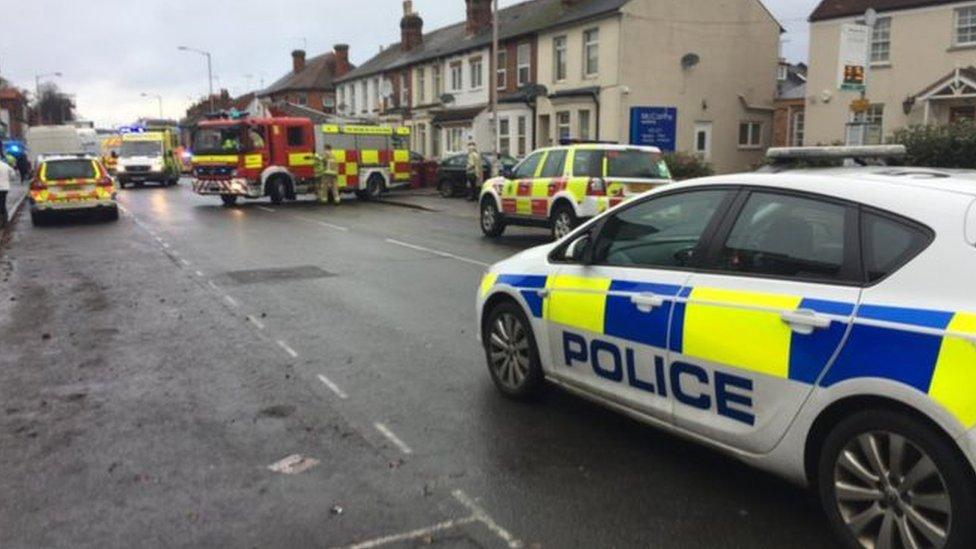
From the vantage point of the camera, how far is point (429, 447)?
15.5 ft

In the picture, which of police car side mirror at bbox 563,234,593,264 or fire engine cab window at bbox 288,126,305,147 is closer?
police car side mirror at bbox 563,234,593,264

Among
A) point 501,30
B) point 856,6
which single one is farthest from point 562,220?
point 501,30

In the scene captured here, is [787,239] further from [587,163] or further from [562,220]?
[562,220]

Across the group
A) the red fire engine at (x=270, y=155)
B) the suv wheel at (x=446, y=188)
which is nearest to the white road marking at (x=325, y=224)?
the red fire engine at (x=270, y=155)

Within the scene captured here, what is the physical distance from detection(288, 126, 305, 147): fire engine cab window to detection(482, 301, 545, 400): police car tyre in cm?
2044

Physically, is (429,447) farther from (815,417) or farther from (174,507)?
(815,417)

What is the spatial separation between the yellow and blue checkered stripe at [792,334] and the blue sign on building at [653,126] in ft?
65.6

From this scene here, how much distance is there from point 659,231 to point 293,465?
237 centimetres

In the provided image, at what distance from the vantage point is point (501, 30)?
37.1 metres

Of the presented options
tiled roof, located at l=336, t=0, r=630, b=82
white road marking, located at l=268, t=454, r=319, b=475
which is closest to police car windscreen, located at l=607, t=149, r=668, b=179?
white road marking, located at l=268, t=454, r=319, b=475

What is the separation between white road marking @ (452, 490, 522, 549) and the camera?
3.60m

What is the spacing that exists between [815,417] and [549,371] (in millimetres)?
1969

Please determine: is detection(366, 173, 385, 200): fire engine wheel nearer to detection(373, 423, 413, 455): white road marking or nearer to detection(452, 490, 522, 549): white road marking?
detection(373, 423, 413, 455): white road marking

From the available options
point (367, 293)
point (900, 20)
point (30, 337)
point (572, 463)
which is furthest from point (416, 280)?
point (900, 20)
